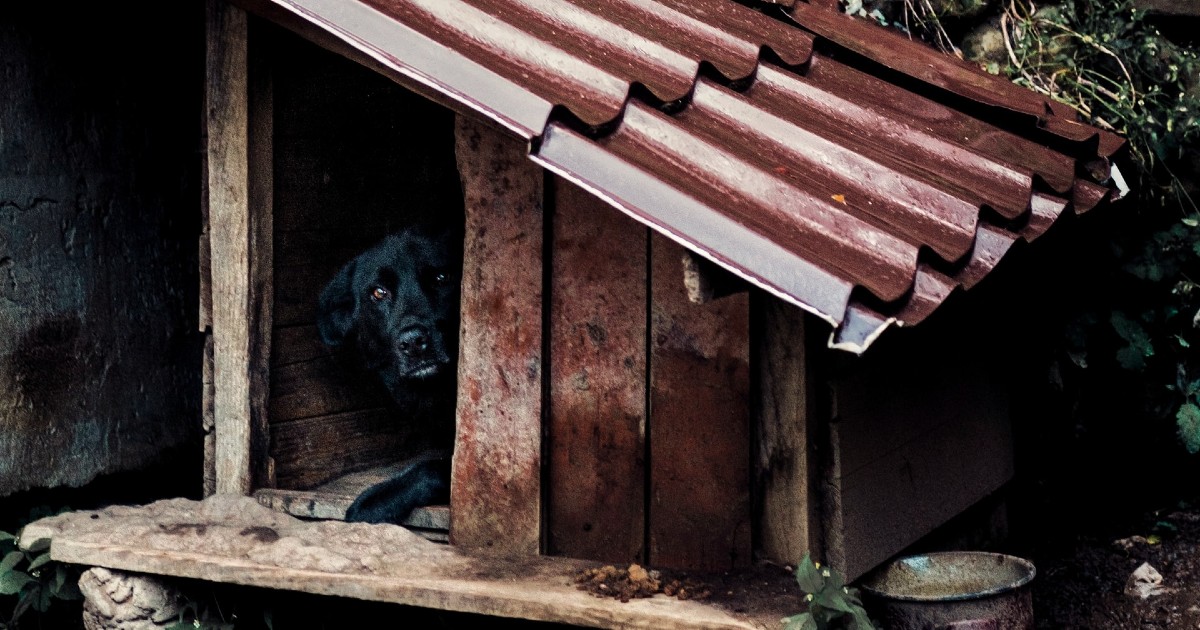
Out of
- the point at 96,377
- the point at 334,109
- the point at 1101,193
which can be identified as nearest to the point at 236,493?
the point at 96,377

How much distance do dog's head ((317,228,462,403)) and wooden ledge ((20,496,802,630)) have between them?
664mm

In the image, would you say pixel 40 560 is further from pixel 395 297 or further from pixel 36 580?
pixel 395 297

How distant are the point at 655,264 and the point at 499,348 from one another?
488 mm

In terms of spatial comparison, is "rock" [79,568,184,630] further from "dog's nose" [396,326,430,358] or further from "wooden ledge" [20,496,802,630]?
"dog's nose" [396,326,430,358]

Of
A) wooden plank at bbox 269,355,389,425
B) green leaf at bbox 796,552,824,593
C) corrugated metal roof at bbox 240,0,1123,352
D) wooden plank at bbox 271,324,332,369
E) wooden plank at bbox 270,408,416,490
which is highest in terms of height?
corrugated metal roof at bbox 240,0,1123,352

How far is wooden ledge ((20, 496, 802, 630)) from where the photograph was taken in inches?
114

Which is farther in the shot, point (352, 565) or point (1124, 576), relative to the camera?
point (1124, 576)

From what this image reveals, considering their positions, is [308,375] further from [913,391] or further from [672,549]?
[913,391]

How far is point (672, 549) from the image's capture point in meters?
3.19

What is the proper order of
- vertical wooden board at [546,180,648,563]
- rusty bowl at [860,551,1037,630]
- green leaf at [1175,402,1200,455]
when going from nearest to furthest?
rusty bowl at [860,551,1037,630], vertical wooden board at [546,180,648,563], green leaf at [1175,402,1200,455]

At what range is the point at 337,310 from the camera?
4230 millimetres

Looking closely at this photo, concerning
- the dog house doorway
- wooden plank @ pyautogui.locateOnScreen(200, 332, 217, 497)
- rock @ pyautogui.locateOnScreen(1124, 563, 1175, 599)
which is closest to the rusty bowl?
rock @ pyautogui.locateOnScreen(1124, 563, 1175, 599)

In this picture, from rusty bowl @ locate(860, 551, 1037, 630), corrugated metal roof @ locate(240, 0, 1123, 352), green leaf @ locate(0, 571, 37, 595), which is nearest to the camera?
corrugated metal roof @ locate(240, 0, 1123, 352)

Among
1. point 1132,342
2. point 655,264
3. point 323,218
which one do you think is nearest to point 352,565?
point 655,264
